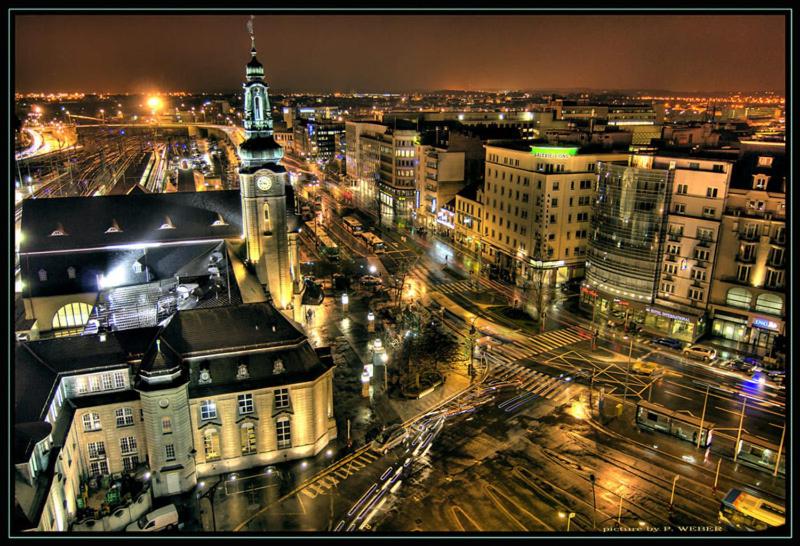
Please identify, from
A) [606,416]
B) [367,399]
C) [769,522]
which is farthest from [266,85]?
[769,522]

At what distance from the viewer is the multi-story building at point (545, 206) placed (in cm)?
7281

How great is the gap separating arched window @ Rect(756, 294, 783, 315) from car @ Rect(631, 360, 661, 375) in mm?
12493

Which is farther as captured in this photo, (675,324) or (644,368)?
(675,324)

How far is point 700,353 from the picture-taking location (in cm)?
5744

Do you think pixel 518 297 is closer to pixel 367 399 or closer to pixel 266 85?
pixel 367 399

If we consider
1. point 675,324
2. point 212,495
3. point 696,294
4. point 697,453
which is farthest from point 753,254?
point 212,495

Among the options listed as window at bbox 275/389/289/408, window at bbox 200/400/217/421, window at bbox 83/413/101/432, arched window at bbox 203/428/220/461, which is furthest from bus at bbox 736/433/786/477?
window at bbox 83/413/101/432

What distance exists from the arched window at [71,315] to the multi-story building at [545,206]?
5443 cm

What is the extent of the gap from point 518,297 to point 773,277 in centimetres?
2876

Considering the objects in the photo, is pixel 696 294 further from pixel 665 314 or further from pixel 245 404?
pixel 245 404

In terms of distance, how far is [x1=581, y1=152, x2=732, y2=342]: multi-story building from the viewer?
58844mm

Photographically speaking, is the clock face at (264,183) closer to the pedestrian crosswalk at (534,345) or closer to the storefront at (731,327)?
the pedestrian crosswalk at (534,345)

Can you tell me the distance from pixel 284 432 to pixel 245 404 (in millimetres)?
3730

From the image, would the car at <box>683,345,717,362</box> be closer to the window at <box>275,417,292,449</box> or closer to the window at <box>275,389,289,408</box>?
the window at <box>275,417,292,449</box>
